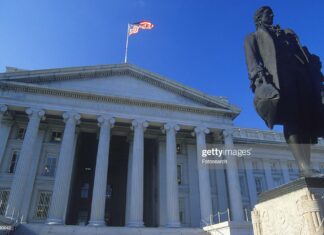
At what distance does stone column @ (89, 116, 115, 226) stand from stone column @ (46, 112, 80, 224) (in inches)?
97.2

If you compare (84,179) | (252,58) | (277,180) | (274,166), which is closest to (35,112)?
(84,179)

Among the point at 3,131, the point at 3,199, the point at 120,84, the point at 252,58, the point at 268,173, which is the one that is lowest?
the point at 252,58

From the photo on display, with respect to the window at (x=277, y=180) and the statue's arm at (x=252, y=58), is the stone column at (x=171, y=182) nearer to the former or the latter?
the window at (x=277, y=180)

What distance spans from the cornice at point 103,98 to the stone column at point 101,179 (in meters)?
2.22

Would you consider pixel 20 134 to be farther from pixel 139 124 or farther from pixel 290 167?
pixel 290 167

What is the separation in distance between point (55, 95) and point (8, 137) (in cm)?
689

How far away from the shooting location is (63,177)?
25.6 metres

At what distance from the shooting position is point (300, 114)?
416 centimetres

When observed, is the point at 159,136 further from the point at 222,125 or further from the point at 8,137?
the point at 8,137

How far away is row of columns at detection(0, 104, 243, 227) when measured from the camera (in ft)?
80.8

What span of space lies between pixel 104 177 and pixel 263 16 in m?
23.9

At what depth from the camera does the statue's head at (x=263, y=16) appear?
4.80m

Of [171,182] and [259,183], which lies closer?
[171,182]

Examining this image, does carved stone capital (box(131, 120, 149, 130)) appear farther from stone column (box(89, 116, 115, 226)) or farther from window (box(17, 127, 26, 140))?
window (box(17, 127, 26, 140))
